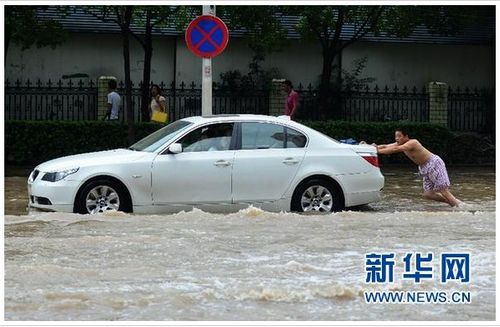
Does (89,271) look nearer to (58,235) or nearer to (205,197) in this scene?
(58,235)

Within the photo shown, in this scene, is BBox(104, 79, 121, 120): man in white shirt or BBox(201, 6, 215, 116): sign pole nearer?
BBox(201, 6, 215, 116): sign pole

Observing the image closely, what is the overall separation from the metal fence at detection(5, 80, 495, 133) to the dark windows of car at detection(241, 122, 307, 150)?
1176cm

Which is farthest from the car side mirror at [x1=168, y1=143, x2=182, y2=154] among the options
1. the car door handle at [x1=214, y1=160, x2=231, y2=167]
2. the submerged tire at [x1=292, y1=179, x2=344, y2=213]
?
the submerged tire at [x1=292, y1=179, x2=344, y2=213]

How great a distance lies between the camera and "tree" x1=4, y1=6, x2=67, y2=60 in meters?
20.7

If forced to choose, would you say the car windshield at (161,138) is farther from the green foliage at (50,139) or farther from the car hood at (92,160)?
the green foliage at (50,139)

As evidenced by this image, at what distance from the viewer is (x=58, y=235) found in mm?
10898

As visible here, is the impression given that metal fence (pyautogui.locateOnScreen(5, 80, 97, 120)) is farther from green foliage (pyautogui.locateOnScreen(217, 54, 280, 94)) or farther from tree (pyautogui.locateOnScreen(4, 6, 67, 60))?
green foliage (pyautogui.locateOnScreen(217, 54, 280, 94))

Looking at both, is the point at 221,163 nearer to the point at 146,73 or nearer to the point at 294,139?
the point at 294,139

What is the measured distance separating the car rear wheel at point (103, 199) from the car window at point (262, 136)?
166cm

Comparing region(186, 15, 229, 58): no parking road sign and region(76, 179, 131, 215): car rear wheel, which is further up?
region(186, 15, 229, 58): no parking road sign

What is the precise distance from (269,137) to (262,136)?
9 cm

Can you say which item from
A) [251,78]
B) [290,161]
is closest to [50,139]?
[251,78]

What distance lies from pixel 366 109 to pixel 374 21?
9.72 ft

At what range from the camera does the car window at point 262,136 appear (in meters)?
12.8
